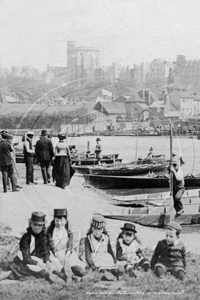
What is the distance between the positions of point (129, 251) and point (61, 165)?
1620mm

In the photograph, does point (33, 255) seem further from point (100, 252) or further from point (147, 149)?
point (147, 149)

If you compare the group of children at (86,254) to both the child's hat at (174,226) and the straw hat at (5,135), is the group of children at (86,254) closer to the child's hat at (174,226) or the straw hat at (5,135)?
the child's hat at (174,226)

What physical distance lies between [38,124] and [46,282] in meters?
2.28

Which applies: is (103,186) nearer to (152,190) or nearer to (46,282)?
(152,190)

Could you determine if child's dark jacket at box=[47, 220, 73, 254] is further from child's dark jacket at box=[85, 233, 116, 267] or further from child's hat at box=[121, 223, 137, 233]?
child's hat at box=[121, 223, 137, 233]

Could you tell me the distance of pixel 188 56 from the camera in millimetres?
6637

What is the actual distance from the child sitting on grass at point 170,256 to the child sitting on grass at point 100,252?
0.54 meters

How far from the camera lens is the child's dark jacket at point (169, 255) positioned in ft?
19.6

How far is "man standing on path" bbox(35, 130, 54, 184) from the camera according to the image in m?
6.86

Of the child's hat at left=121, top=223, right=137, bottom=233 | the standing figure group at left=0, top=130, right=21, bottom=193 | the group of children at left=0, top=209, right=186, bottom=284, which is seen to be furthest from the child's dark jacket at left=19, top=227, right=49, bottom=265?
the child's hat at left=121, top=223, right=137, bottom=233

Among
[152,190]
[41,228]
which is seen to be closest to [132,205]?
[152,190]

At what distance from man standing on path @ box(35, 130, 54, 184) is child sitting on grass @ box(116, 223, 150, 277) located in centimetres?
144

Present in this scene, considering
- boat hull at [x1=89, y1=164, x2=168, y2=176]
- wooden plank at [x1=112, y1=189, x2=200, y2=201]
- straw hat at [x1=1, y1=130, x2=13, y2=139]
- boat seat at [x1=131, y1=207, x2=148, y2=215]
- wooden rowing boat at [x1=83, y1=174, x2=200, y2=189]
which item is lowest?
boat seat at [x1=131, y1=207, x2=148, y2=215]

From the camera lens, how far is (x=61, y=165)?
6871 millimetres
